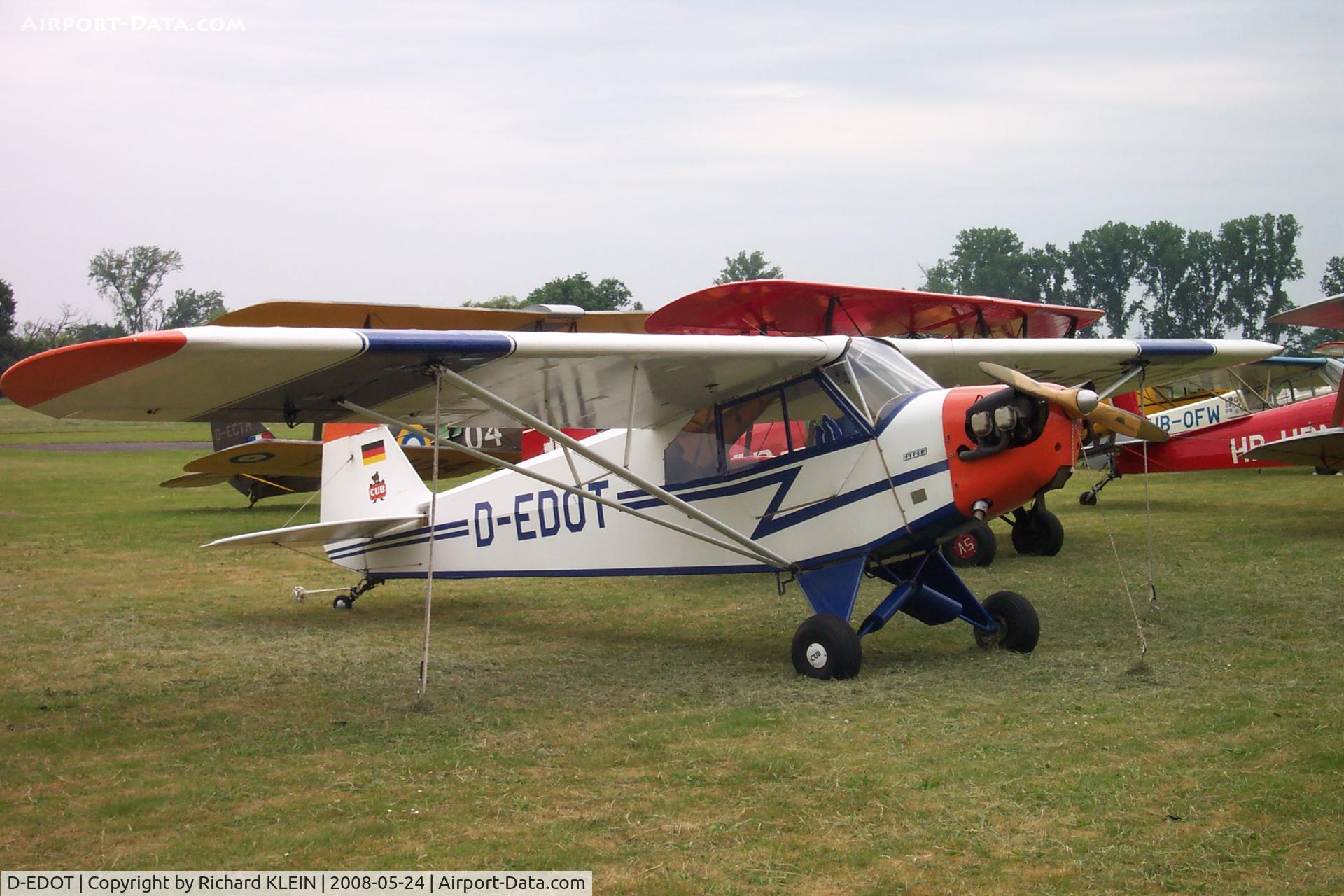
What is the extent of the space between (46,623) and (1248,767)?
29.0ft

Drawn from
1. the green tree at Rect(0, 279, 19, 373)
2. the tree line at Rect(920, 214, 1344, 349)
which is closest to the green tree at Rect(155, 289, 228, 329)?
the green tree at Rect(0, 279, 19, 373)

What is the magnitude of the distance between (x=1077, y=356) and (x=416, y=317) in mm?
12981

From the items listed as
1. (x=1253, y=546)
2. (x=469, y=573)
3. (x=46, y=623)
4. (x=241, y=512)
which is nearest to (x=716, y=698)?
(x=469, y=573)

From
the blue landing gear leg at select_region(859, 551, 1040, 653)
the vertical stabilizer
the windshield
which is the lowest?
the blue landing gear leg at select_region(859, 551, 1040, 653)

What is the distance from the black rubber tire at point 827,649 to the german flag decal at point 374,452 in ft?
15.6

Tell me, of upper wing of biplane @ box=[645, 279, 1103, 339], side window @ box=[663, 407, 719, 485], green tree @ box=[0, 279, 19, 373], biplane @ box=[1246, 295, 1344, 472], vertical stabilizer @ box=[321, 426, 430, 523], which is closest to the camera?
side window @ box=[663, 407, 719, 485]

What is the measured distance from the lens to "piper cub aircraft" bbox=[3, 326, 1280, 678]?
583 centimetres

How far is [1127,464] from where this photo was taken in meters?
17.7

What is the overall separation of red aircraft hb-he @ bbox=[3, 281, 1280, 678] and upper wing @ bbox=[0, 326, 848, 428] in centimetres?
2

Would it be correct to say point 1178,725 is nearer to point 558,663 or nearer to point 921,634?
point 921,634

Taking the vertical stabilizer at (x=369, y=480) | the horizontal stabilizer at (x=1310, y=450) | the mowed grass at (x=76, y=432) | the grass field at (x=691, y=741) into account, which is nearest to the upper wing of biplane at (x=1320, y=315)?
the grass field at (x=691, y=741)

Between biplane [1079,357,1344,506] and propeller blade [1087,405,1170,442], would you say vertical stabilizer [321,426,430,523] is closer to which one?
propeller blade [1087,405,1170,442]

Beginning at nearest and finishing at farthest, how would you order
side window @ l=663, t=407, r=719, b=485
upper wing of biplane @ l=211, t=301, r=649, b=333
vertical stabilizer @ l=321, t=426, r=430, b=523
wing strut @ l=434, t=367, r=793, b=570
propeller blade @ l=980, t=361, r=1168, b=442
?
propeller blade @ l=980, t=361, r=1168, b=442 → wing strut @ l=434, t=367, r=793, b=570 → side window @ l=663, t=407, r=719, b=485 → vertical stabilizer @ l=321, t=426, r=430, b=523 → upper wing of biplane @ l=211, t=301, r=649, b=333

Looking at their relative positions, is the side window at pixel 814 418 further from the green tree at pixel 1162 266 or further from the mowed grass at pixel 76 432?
the green tree at pixel 1162 266
